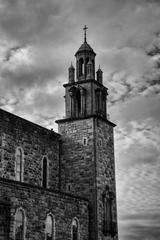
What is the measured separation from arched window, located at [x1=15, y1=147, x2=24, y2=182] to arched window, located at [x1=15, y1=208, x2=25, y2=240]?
5.91 metres

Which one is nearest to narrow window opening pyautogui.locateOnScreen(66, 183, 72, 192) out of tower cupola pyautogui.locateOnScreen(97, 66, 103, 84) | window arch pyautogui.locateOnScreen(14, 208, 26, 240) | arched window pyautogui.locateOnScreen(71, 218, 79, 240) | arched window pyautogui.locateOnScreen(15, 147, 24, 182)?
arched window pyautogui.locateOnScreen(71, 218, 79, 240)

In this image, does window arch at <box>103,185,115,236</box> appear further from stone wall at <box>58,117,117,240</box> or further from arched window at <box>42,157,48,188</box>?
arched window at <box>42,157,48,188</box>

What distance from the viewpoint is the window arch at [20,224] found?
2997 centimetres

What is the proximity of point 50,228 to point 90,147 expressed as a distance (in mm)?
9725

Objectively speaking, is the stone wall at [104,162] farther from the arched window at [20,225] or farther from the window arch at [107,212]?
the arched window at [20,225]

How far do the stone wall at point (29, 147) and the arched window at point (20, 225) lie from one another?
16.1 ft

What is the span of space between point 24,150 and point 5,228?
9.46 m

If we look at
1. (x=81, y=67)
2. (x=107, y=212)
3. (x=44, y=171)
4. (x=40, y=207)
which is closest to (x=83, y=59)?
(x=81, y=67)

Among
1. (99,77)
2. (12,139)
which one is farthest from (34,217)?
(99,77)

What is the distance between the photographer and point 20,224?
30266 mm

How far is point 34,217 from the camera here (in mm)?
31500

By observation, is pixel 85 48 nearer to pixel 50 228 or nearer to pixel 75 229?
pixel 75 229

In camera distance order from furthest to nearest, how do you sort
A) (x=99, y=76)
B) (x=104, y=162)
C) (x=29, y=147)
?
(x=99, y=76), (x=104, y=162), (x=29, y=147)

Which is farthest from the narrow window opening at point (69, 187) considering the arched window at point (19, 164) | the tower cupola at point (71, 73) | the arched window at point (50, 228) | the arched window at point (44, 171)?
the tower cupola at point (71, 73)
